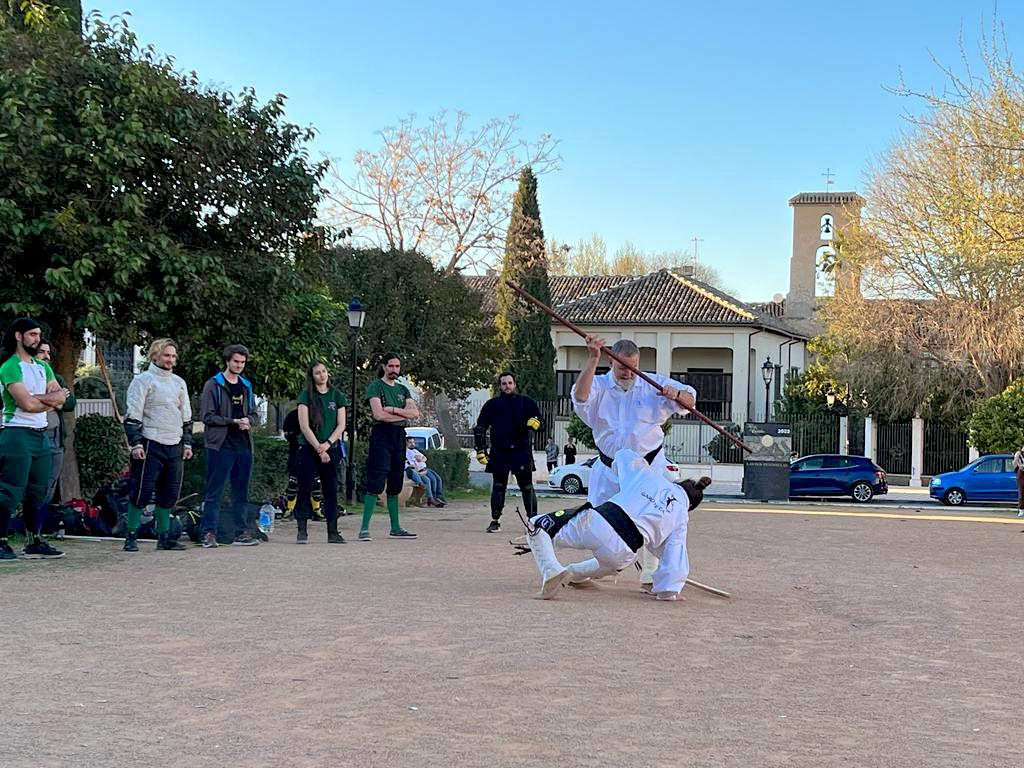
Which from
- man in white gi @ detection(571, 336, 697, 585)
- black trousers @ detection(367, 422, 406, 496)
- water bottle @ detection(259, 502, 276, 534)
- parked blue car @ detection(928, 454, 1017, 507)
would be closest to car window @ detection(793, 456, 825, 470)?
parked blue car @ detection(928, 454, 1017, 507)

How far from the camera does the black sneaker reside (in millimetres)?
10570

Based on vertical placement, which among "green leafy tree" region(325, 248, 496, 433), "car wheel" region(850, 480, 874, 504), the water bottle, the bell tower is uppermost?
the bell tower

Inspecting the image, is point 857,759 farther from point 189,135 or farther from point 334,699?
point 189,135

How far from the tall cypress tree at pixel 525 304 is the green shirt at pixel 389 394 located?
3448cm

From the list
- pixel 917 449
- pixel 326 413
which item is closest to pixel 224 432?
pixel 326 413

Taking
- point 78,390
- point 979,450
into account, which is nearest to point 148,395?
point 78,390

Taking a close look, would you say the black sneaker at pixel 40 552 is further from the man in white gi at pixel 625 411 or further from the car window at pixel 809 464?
the car window at pixel 809 464

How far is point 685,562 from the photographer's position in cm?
906

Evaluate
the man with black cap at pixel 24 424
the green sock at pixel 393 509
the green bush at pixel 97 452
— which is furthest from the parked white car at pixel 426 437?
the man with black cap at pixel 24 424

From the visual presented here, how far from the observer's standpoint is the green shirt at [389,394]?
44.1 feet

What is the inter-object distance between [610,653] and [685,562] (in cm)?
233

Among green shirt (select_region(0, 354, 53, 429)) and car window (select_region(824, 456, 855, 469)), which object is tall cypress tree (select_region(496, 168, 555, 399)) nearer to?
car window (select_region(824, 456, 855, 469))

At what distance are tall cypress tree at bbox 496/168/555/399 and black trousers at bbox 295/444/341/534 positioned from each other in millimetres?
34910

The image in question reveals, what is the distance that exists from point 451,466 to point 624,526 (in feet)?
57.0
